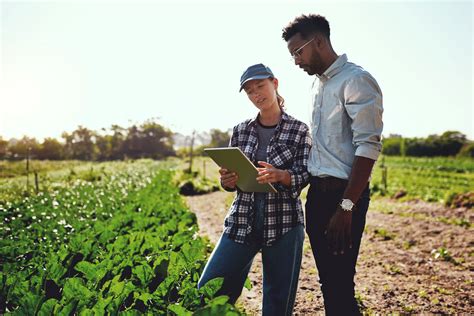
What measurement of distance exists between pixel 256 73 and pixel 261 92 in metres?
0.12

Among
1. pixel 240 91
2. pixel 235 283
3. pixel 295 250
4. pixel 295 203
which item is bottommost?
pixel 235 283

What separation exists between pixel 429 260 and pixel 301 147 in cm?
471

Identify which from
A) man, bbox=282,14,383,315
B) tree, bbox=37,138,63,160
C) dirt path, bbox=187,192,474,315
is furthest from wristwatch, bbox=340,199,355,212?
tree, bbox=37,138,63,160

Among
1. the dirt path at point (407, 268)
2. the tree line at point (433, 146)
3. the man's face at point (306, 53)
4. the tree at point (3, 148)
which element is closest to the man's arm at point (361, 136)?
the man's face at point (306, 53)

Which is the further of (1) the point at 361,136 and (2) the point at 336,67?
(2) the point at 336,67

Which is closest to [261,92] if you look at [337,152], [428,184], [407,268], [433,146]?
[337,152]

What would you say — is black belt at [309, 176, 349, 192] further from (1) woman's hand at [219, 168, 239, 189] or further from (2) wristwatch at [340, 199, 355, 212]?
(1) woman's hand at [219, 168, 239, 189]

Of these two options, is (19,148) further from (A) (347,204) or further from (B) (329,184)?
(A) (347,204)

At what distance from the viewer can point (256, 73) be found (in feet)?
7.43

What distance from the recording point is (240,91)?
2.38 metres

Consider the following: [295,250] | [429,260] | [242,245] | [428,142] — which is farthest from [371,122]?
[428,142]

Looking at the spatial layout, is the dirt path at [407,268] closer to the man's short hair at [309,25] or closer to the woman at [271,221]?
the woman at [271,221]

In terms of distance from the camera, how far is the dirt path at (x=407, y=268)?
13.6 feet

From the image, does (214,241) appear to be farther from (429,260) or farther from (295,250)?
(295,250)
